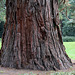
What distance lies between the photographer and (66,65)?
6.00m

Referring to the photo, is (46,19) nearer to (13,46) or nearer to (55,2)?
(55,2)

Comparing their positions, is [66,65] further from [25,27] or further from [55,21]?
[25,27]

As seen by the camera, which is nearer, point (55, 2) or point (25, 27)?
point (25, 27)

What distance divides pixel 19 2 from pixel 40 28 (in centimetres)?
117

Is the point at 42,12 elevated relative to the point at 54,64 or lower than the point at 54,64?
elevated

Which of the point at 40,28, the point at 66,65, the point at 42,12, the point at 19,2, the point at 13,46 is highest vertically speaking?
the point at 19,2

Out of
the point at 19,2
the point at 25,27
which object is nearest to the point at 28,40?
the point at 25,27

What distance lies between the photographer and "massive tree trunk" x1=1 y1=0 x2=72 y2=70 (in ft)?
18.6

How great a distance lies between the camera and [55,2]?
6320 mm

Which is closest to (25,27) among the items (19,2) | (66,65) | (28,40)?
(28,40)

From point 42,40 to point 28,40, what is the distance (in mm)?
478

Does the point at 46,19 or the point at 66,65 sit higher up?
the point at 46,19

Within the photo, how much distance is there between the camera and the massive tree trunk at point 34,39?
18.6 ft

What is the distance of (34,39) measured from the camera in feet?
18.7
